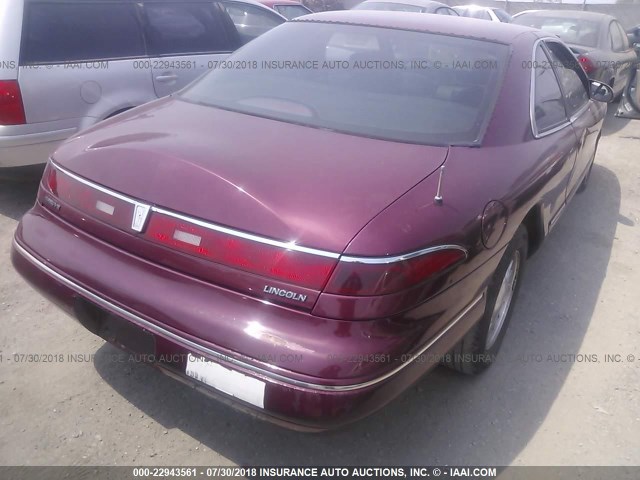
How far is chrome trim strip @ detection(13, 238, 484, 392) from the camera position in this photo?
64.9 inches

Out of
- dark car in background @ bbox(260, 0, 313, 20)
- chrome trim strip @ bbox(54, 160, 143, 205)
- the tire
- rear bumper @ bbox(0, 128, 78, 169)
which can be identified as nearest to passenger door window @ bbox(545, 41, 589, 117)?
the tire

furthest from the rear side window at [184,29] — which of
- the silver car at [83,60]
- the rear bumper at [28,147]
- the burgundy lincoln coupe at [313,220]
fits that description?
the burgundy lincoln coupe at [313,220]

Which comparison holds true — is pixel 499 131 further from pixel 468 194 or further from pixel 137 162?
pixel 137 162

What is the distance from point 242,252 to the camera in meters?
1.77

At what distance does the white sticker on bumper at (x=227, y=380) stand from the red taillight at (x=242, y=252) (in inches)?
12.4

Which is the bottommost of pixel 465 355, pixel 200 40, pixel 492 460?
pixel 492 460

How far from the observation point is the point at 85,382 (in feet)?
8.18

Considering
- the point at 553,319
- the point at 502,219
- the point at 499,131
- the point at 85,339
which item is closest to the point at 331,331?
the point at 502,219

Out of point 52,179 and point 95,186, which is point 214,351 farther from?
point 52,179

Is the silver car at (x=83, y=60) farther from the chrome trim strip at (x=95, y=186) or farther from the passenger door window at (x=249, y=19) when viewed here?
the chrome trim strip at (x=95, y=186)

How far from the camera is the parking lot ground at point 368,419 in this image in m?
2.21

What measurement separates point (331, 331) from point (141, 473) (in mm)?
987

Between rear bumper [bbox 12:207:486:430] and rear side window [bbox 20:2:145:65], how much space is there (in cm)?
204

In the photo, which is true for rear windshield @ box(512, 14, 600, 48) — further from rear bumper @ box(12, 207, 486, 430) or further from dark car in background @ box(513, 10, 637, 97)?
rear bumper @ box(12, 207, 486, 430)
